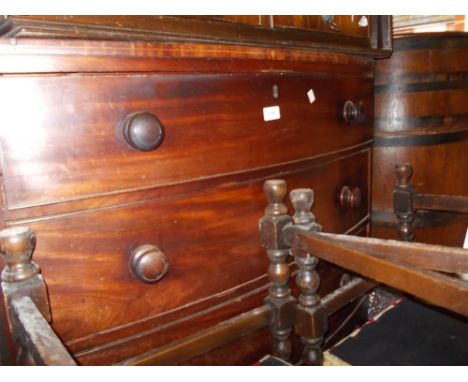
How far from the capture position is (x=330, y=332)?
4.14ft

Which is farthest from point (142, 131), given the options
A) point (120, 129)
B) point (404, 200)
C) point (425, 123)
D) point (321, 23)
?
point (425, 123)

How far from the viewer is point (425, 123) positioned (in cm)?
162

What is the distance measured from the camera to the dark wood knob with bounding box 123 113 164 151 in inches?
26.4

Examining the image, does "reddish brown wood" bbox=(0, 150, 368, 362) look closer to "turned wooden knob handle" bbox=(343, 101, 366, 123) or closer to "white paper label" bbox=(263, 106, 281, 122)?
"white paper label" bbox=(263, 106, 281, 122)

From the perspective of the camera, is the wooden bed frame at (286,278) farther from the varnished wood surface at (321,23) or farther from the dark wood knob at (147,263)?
the varnished wood surface at (321,23)

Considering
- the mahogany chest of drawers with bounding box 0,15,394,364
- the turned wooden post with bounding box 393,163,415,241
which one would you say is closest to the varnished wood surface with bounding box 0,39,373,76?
the mahogany chest of drawers with bounding box 0,15,394,364

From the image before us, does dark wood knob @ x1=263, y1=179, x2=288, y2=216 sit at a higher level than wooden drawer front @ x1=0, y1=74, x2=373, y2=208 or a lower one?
lower

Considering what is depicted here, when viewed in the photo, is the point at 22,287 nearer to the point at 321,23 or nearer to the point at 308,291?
the point at 308,291

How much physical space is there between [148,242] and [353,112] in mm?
731

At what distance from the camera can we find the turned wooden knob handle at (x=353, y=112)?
1.16m

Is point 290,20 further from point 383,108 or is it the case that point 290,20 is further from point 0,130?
point 383,108

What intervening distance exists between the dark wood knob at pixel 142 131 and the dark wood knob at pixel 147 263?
0.58 feet
